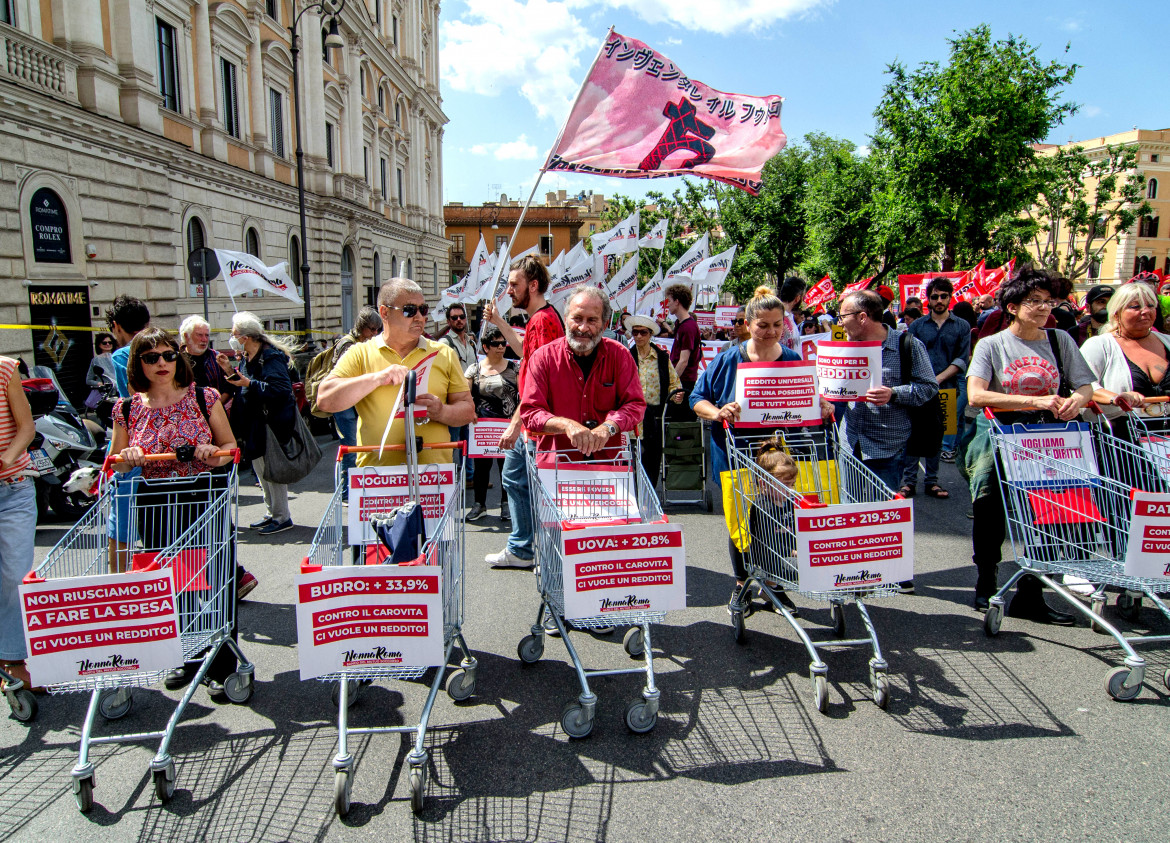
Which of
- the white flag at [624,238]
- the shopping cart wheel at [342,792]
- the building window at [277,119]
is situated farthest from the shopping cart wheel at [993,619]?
the building window at [277,119]

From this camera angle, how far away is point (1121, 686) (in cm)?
371

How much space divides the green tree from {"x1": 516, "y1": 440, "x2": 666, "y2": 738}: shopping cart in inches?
1095

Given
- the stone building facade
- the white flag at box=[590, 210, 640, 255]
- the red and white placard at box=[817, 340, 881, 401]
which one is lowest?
the red and white placard at box=[817, 340, 881, 401]

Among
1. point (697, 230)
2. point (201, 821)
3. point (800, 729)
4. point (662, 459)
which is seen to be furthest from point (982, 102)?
point (201, 821)

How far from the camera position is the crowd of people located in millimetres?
3877

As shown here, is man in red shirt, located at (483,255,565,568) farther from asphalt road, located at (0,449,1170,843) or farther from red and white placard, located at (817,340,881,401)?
red and white placard, located at (817,340,881,401)

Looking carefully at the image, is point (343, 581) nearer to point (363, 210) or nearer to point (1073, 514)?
point (1073, 514)

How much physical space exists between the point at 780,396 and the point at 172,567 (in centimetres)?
329

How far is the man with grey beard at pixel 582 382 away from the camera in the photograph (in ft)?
13.4

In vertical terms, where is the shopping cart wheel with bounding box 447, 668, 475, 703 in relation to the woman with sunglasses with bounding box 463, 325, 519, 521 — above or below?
below

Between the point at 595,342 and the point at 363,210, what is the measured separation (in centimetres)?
3400

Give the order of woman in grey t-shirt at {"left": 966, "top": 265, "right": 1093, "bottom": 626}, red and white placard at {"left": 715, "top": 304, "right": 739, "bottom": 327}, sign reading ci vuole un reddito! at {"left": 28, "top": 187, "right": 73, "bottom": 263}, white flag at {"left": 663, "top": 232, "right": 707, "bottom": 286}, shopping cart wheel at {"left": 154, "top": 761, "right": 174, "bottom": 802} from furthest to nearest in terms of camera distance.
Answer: red and white placard at {"left": 715, "top": 304, "right": 739, "bottom": 327} < white flag at {"left": 663, "top": 232, "right": 707, "bottom": 286} < sign reading ci vuole un reddito! at {"left": 28, "top": 187, "right": 73, "bottom": 263} < woman in grey t-shirt at {"left": 966, "top": 265, "right": 1093, "bottom": 626} < shopping cart wheel at {"left": 154, "top": 761, "right": 174, "bottom": 802}

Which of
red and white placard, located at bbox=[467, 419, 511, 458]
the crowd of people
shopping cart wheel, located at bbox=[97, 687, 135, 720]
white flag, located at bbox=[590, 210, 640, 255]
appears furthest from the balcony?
shopping cart wheel, located at bbox=[97, 687, 135, 720]

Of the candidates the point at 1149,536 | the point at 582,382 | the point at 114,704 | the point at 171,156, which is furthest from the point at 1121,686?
the point at 171,156
